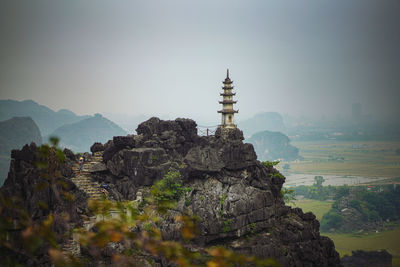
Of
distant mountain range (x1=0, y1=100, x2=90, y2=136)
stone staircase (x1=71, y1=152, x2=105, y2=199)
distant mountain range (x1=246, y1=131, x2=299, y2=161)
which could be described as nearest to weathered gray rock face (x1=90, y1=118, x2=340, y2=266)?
stone staircase (x1=71, y1=152, x2=105, y2=199)

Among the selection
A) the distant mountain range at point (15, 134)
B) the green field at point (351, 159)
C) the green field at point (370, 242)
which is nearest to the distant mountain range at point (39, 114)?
the distant mountain range at point (15, 134)

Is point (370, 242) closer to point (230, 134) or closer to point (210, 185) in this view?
point (230, 134)

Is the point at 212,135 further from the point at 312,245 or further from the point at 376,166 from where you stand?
the point at 376,166

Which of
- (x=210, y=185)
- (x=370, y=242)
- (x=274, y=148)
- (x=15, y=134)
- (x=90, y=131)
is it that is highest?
(x=90, y=131)

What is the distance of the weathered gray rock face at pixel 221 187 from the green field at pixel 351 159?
37644mm

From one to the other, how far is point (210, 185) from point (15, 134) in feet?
117

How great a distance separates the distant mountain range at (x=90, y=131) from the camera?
59938 millimetres

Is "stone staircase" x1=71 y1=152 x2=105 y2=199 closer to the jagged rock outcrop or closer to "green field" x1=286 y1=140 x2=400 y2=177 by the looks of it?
the jagged rock outcrop

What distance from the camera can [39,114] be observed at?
5731cm

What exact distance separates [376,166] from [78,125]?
45.0 metres

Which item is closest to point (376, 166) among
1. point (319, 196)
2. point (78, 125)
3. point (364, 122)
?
point (319, 196)

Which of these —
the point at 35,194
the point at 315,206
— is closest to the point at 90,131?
the point at 315,206

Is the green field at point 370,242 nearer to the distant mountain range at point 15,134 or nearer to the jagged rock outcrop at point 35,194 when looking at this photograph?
the jagged rock outcrop at point 35,194

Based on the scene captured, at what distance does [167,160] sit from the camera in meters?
21.4
